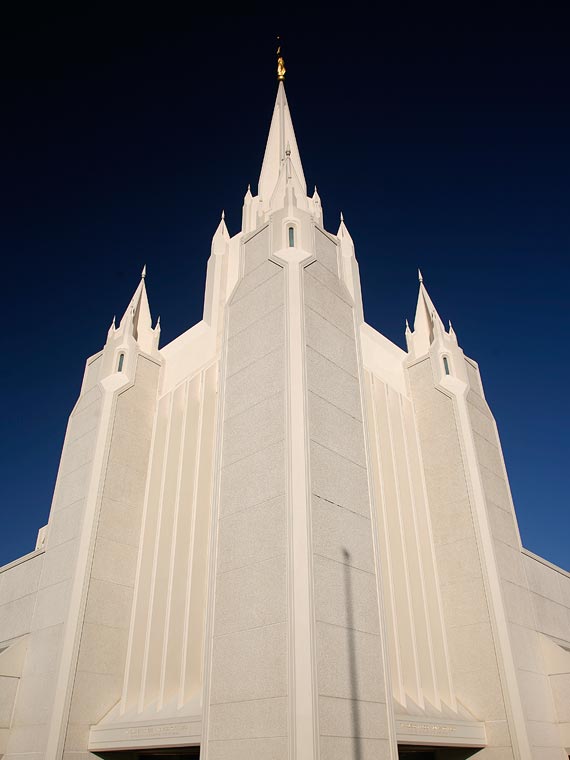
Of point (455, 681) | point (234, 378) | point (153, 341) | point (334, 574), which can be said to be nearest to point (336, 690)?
point (334, 574)

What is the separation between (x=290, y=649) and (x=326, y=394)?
5.81m

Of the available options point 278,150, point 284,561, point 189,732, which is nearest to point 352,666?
point 284,561

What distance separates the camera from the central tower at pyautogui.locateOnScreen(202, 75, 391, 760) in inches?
416

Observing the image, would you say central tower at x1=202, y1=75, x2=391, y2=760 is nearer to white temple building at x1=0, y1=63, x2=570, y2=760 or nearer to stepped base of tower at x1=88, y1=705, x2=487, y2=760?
white temple building at x1=0, y1=63, x2=570, y2=760

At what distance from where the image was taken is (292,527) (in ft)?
38.7

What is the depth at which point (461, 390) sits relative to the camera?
1930 cm

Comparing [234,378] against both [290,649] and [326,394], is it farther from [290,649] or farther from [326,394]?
[290,649]

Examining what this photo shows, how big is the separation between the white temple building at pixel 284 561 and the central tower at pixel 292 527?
49 mm

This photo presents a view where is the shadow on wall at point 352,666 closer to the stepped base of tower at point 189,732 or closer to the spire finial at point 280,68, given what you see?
the stepped base of tower at point 189,732

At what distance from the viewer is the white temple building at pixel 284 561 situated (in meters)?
11.3

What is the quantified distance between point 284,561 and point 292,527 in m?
0.66

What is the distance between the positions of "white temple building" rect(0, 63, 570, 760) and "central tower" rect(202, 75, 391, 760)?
0.05m

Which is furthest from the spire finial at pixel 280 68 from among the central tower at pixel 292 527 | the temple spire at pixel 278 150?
the central tower at pixel 292 527

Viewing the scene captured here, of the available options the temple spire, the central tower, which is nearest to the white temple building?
the central tower
